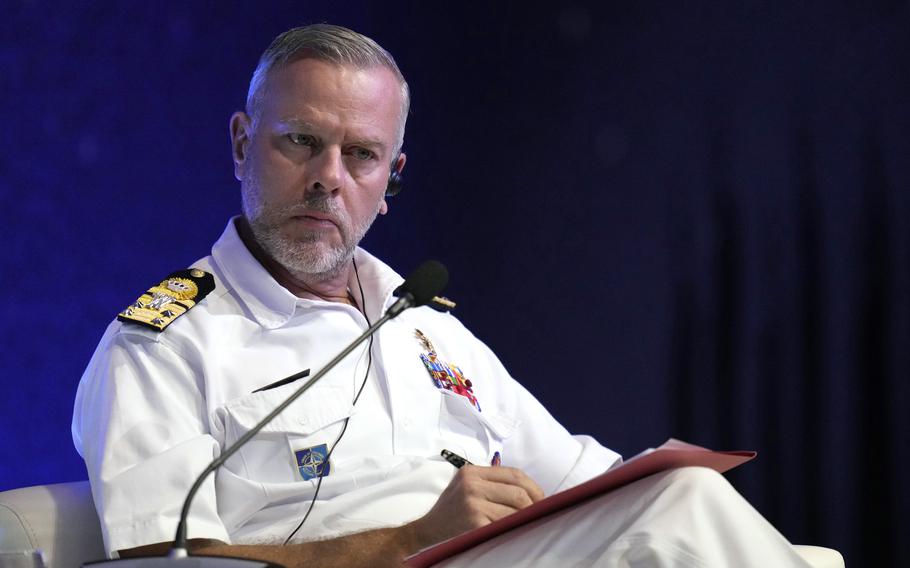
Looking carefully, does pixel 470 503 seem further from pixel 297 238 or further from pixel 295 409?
pixel 297 238

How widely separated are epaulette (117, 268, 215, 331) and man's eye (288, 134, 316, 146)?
0.90 ft

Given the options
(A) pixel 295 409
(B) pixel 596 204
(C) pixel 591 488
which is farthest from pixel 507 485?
(B) pixel 596 204

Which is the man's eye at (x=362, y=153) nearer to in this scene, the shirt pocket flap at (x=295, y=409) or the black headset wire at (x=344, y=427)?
the black headset wire at (x=344, y=427)

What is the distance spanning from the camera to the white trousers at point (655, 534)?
42.1 inches

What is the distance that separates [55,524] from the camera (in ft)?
4.61

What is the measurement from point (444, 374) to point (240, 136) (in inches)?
22.9

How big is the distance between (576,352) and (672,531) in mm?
1741

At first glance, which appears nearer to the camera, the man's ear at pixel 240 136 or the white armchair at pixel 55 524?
the white armchair at pixel 55 524

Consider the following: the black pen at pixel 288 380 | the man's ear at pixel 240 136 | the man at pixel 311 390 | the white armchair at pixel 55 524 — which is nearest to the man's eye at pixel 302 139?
the man at pixel 311 390

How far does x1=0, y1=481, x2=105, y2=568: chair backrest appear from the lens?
136cm

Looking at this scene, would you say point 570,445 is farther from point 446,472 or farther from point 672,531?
point 672,531

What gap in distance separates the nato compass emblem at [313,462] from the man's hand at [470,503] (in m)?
0.23

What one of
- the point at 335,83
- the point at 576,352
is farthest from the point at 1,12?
the point at 576,352

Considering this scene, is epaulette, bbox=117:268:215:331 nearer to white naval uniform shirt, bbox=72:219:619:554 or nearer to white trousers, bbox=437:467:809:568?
white naval uniform shirt, bbox=72:219:619:554
